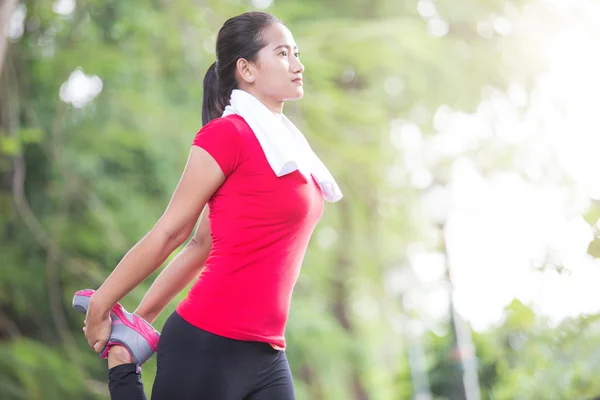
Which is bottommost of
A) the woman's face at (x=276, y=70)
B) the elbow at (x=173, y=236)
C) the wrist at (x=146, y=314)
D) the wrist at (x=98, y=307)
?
the wrist at (x=146, y=314)

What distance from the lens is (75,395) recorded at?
750cm

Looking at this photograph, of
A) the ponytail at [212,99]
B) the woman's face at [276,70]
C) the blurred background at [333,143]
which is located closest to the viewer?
the woman's face at [276,70]

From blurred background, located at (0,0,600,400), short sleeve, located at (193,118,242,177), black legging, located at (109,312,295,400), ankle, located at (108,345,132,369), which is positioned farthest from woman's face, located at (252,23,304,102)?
blurred background, located at (0,0,600,400)

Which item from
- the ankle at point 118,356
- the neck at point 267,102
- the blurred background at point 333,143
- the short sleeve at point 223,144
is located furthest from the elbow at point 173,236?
the blurred background at point 333,143

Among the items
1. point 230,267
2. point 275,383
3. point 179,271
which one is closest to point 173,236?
point 230,267

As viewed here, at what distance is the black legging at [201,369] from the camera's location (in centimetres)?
202

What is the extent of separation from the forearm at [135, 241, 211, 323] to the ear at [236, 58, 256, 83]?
461 mm

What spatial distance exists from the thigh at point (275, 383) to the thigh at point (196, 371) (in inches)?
2.8

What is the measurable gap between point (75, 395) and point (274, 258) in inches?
236

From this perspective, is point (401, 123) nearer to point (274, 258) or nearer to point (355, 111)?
point (355, 111)

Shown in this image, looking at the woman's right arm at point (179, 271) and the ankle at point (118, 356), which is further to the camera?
the woman's right arm at point (179, 271)

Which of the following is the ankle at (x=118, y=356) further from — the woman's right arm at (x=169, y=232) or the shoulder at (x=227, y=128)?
the shoulder at (x=227, y=128)

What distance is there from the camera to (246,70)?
7.38 ft

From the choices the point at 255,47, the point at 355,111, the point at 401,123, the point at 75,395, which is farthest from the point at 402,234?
the point at 255,47
